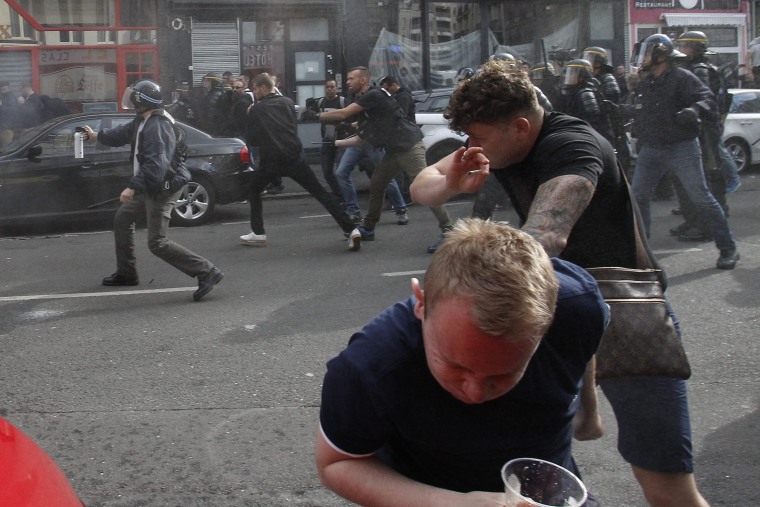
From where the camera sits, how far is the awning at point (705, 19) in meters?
21.3

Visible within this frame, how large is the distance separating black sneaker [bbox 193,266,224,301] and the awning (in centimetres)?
1682

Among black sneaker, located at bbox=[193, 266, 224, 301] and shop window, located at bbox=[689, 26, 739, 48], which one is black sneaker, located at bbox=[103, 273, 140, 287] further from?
shop window, located at bbox=[689, 26, 739, 48]

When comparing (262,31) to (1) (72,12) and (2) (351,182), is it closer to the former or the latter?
(1) (72,12)

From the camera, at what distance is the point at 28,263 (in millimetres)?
8797

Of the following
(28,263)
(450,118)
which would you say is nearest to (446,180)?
(450,118)

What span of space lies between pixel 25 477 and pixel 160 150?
17.3ft

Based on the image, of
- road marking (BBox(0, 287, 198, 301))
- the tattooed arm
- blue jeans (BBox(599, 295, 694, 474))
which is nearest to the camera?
the tattooed arm

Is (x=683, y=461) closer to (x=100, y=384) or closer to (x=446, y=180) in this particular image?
(x=446, y=180)

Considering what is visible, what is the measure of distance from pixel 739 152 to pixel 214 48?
967 centimetres

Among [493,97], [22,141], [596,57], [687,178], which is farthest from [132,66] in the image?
[493,97]

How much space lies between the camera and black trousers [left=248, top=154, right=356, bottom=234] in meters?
9.05

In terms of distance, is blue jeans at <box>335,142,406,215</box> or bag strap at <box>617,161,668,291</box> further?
blue jeans at <box>335,142,406,215</box>

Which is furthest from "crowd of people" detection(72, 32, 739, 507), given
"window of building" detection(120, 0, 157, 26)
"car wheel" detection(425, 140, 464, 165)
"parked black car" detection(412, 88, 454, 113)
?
"window of building" detection(120, 0, 157, 26)

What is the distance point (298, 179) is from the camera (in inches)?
365
